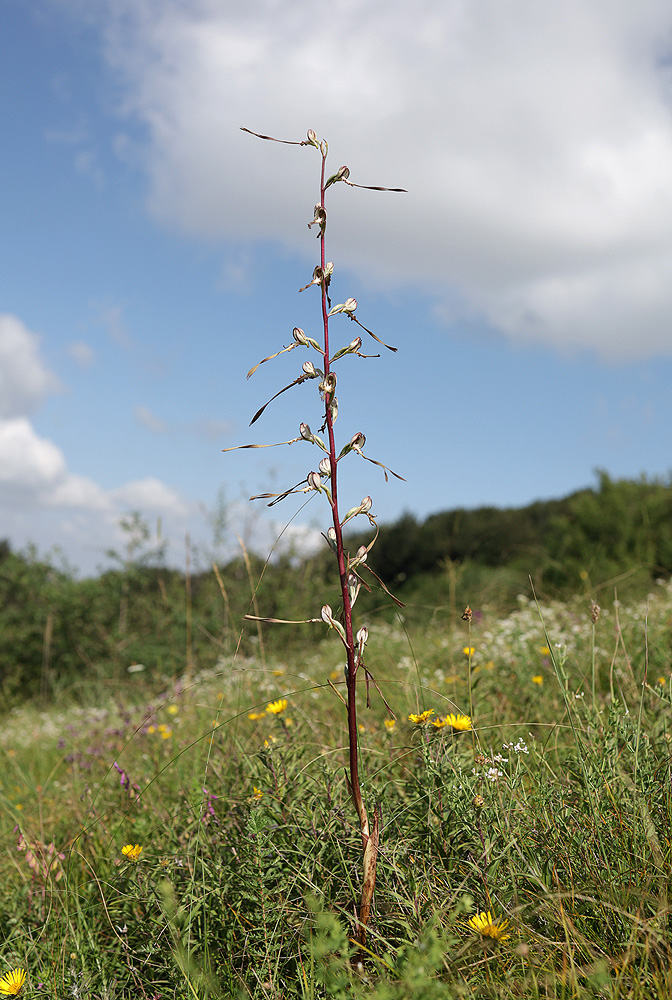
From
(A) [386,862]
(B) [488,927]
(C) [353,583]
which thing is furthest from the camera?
(A) [386,862]

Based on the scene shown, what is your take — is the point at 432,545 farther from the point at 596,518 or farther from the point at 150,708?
the point at 150,708

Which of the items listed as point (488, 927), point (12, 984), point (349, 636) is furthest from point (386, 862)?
point (12, 984)

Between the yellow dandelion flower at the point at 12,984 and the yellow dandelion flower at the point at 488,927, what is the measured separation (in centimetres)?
120

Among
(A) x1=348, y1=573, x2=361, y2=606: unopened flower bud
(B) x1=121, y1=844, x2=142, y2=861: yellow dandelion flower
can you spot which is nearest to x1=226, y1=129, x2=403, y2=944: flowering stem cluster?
(A) x1=348, y1=573, x2=361, y2=606: unopened flower bud

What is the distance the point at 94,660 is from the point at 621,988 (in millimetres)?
11321

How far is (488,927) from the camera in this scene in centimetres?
145

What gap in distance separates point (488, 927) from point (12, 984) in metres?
1.28

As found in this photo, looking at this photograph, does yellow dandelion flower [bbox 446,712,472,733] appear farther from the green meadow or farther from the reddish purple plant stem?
the reddish purple plant stem

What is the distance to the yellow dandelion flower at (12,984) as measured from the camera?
177 centimetres

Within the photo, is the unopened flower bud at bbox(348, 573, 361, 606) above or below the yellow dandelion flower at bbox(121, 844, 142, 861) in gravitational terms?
above

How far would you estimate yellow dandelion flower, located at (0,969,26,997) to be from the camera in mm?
1771

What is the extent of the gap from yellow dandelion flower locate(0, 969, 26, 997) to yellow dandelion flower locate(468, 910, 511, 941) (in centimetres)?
120

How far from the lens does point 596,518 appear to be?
11.2m

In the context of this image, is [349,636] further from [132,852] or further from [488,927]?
[132,852]
